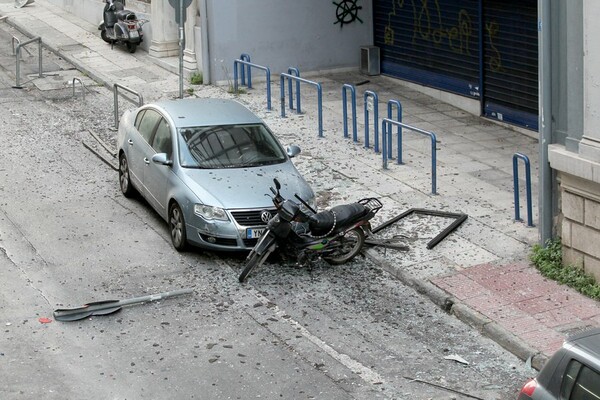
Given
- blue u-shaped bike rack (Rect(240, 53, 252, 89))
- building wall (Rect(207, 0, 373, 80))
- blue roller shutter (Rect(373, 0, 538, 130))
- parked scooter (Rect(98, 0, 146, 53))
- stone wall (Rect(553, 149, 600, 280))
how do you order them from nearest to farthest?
stone wall (Rect(553, 149, 600, 280)), blue roller shutter (Rect(373, 0, 538, 130)), blue u-shaped bike rack (Rect(240, 53, 252, 89)), building wall (Rect(207, 0, 373, 80)), parked scooter (Rect(98, 0, 146, 53))

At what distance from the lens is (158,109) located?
605 inches

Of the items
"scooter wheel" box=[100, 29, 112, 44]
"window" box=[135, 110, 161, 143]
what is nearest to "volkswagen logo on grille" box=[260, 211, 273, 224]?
"window" box=[135, 110, 161, 143]

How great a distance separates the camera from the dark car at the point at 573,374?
23.9 feet

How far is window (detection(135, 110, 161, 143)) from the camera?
15.3m

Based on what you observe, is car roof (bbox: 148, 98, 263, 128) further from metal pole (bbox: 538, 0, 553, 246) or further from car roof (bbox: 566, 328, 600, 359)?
car roof (bbox: 566, 328, 600, 359)

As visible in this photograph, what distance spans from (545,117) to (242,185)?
3.81 meters

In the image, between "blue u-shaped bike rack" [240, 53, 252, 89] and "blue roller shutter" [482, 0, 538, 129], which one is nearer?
"blue roller shutter" [482, 0, 538, 129]

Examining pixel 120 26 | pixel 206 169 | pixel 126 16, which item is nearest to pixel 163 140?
pixel 206 169

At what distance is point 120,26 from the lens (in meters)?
25.9

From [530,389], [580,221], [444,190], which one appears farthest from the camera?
[444,190]

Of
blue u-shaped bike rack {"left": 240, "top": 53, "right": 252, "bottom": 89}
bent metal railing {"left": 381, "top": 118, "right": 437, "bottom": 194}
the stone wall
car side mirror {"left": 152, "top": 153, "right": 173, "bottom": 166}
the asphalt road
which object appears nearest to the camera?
the asphalt road

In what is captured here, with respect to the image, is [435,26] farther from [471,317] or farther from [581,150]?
[471,317]

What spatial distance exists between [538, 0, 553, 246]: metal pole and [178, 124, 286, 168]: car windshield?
3.45m

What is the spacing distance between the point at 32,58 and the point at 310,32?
7042mm
